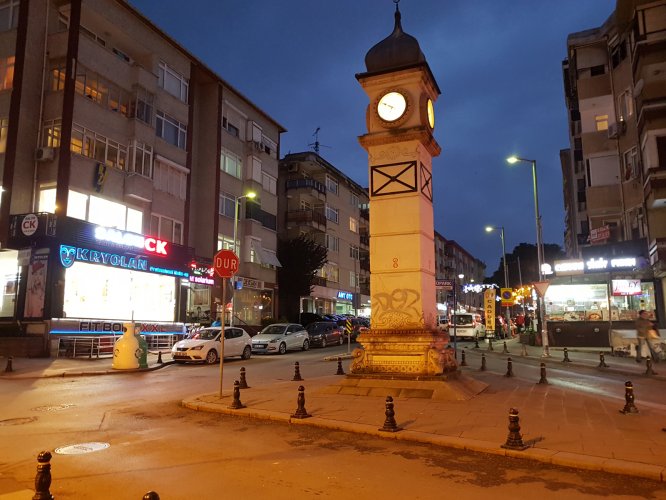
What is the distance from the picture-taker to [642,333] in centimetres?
1927

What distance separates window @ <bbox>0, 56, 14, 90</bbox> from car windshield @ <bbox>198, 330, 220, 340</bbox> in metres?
16.0

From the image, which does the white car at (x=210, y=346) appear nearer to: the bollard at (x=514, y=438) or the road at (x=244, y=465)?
the road at (x=244, y=465)

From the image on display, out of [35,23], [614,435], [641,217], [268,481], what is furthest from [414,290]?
[35,23]

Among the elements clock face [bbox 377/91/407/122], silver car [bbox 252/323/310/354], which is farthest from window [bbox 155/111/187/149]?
clock face [bbox 377/91/407/122]

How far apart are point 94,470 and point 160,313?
91.5 ft

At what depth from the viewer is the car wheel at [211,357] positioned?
22750 mm

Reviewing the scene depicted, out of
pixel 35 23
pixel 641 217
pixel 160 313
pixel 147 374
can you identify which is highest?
pixel 35 23

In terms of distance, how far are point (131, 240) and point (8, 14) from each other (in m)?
13.1

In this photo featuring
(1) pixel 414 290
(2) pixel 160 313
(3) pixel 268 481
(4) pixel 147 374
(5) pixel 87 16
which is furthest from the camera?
(2) pixel 160 313

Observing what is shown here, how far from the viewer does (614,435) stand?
8039mm

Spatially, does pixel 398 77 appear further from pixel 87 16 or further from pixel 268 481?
pixel 87 16

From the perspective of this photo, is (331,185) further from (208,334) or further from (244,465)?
(244,465)

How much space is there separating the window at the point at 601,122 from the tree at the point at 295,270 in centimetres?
2432

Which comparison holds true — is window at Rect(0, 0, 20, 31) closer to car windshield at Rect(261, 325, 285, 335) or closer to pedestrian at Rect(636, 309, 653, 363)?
car windshield at Rect(261, 325, 285, 335)
